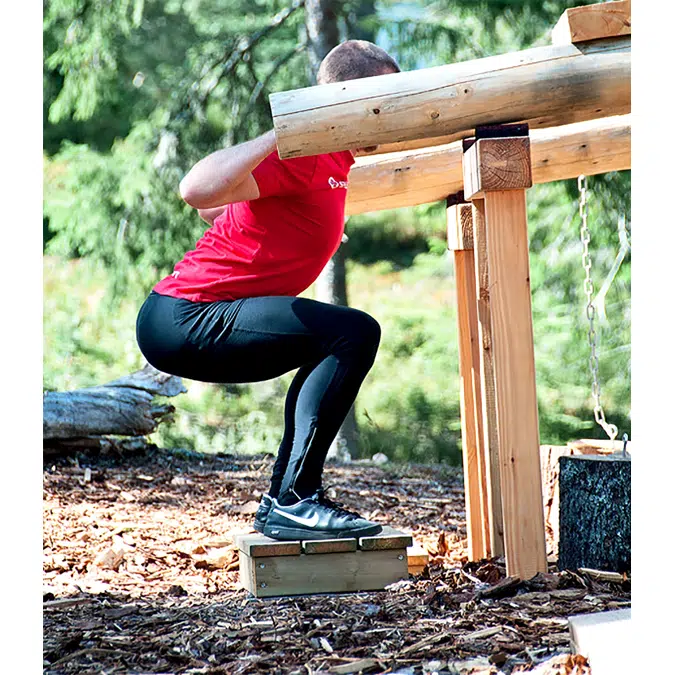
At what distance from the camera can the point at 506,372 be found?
308 centimetres

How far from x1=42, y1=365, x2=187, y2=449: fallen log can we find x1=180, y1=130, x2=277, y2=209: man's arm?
3.44m

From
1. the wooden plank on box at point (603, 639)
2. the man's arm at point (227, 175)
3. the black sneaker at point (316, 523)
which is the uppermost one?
the man's arm at point (227, 175)

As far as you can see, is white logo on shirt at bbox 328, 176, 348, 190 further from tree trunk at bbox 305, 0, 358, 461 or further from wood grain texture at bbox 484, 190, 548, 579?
tree trunk at bbox 305, 0, 358, 461

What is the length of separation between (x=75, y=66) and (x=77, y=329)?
12.8ft

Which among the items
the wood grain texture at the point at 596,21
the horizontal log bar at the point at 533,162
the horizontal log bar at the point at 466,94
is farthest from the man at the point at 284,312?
the horizontal log bar at the point at 533,162

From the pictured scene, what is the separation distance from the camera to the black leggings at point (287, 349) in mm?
3232

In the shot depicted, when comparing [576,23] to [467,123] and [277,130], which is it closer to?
[467,123]

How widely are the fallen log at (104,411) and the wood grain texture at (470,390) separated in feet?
10.1

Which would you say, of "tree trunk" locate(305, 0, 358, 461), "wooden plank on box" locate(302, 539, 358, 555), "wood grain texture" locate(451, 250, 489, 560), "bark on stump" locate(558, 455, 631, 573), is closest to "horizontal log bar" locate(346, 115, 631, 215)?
Result: "wood grain texture" locate(451, 250, 489, 560)

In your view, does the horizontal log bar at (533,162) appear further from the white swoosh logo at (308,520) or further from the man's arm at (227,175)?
the white swoosh logo at (308,520)

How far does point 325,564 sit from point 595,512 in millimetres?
980
